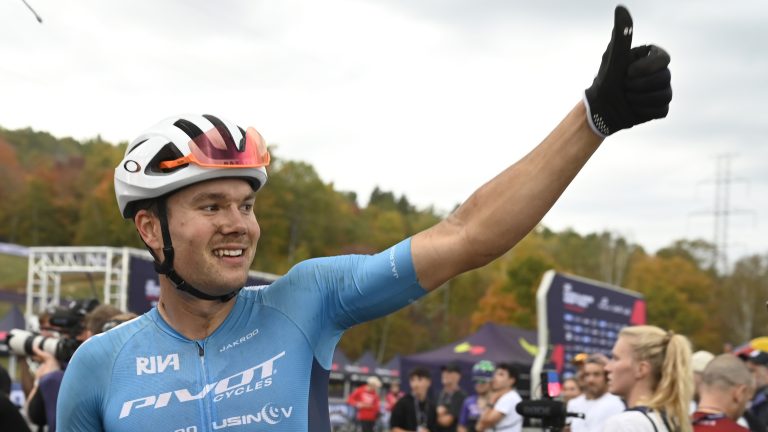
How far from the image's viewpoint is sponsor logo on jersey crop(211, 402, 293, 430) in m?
2.52

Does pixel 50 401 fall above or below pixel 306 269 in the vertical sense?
below

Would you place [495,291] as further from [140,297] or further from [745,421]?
[745,421]

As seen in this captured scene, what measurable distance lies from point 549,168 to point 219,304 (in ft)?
3.64

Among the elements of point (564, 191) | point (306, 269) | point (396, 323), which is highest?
point (564, 191)

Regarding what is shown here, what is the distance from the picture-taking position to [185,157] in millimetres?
2600

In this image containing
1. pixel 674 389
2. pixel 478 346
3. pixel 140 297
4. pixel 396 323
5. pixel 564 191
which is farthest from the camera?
pixel 396 323

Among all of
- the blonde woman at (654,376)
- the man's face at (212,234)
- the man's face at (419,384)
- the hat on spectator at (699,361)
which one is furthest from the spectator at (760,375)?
the man's face at (212,234)

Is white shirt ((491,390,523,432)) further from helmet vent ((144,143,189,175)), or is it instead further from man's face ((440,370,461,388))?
helmet vent ((144,143,189,175))

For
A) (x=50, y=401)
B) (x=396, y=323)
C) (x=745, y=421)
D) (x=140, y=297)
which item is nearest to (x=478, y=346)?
(x=140, y=297)

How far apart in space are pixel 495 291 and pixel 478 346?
53577 mm

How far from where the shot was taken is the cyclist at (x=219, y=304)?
252 cm

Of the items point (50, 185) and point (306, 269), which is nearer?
point (306, 269)

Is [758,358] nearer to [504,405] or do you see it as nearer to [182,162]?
[504,405]

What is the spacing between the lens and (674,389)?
5039mm
